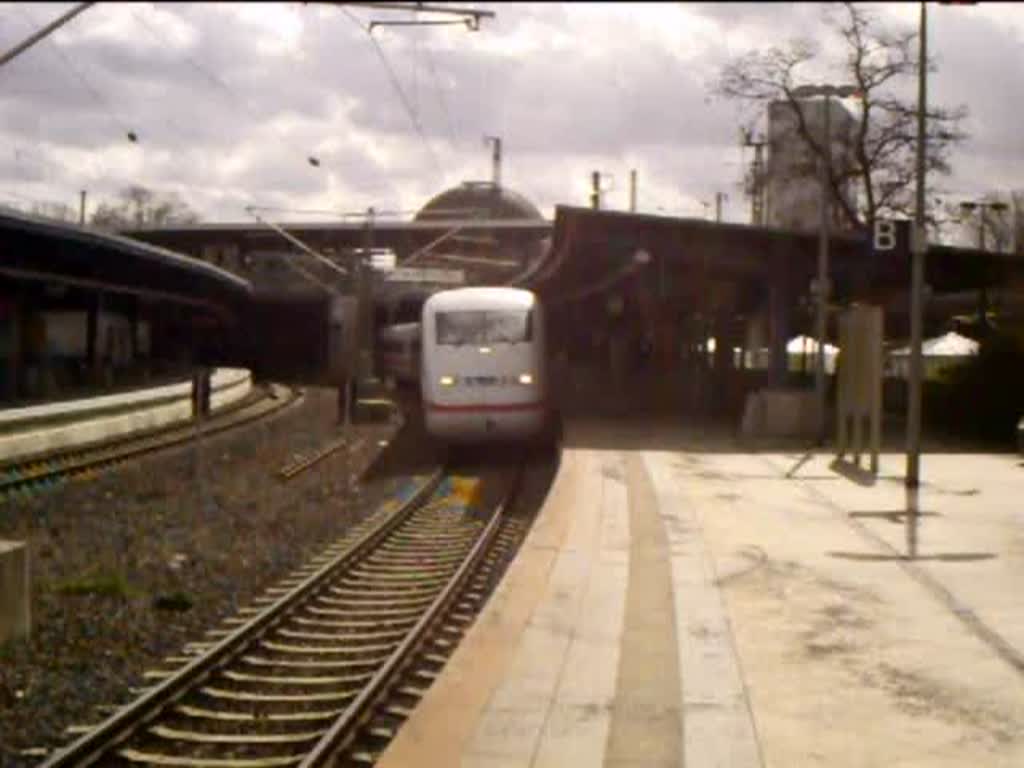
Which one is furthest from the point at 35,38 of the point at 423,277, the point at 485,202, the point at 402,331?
the point at 485,202

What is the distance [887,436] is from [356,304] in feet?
57.4

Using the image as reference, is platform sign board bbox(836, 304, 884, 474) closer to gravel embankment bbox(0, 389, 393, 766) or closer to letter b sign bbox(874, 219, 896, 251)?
letter b sign bbox(874, 219, 896, 251)

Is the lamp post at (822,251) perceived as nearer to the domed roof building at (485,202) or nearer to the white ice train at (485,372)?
the white ice train at (485,372)

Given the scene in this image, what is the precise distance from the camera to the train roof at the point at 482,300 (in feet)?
86.6

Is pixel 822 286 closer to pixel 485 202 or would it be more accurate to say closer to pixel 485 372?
pixel 485 372

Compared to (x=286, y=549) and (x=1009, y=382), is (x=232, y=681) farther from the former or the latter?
(x=1009, y=382)

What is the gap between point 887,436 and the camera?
3400 cm

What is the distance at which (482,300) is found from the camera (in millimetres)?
26469

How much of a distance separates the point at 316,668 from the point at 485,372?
15.1m

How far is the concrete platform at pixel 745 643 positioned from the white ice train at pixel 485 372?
18.7ft

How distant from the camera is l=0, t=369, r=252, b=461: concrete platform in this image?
24.6 meters

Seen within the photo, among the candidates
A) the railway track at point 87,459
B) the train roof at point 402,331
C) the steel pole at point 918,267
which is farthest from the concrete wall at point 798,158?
the steel pole at point 918,267

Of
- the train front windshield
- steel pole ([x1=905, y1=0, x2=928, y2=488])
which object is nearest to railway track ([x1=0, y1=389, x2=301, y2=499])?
the train front windshield

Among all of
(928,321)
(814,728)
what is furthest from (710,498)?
(928,321)
